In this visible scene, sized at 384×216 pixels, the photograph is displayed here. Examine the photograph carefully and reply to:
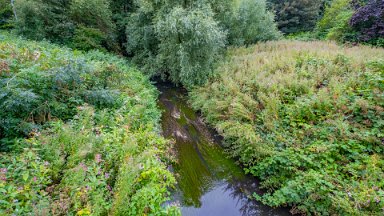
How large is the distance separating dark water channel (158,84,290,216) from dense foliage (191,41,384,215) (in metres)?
0.31

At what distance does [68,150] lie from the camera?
351cm

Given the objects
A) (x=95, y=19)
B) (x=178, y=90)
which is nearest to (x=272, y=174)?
(x=178, y=90)

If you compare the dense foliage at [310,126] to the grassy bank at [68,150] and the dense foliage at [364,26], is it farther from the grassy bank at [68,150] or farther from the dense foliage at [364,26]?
the dense foliage at [364,26]

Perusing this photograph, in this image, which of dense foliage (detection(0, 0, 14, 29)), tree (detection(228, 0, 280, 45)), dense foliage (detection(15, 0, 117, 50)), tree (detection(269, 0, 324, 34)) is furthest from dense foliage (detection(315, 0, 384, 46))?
dense foliage (detection(0, 0, 14, 29))

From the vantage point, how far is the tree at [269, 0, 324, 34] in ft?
66.1

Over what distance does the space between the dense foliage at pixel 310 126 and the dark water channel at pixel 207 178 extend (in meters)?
0.31

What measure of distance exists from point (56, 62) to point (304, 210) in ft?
21.5

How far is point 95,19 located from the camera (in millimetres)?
12961

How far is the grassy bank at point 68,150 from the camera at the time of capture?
273 centimetres

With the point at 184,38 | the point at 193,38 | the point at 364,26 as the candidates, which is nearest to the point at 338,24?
the point at 364,26

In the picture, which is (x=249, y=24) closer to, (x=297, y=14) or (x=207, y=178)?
(x=207, y=178)

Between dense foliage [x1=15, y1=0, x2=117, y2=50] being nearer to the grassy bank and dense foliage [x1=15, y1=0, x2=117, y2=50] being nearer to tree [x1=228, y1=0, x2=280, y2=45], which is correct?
the grassy bank

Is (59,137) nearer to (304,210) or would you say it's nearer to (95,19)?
(304,210)

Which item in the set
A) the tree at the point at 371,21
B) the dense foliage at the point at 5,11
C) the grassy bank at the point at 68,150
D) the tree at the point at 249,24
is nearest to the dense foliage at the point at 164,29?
the tree at the point at 249,24
